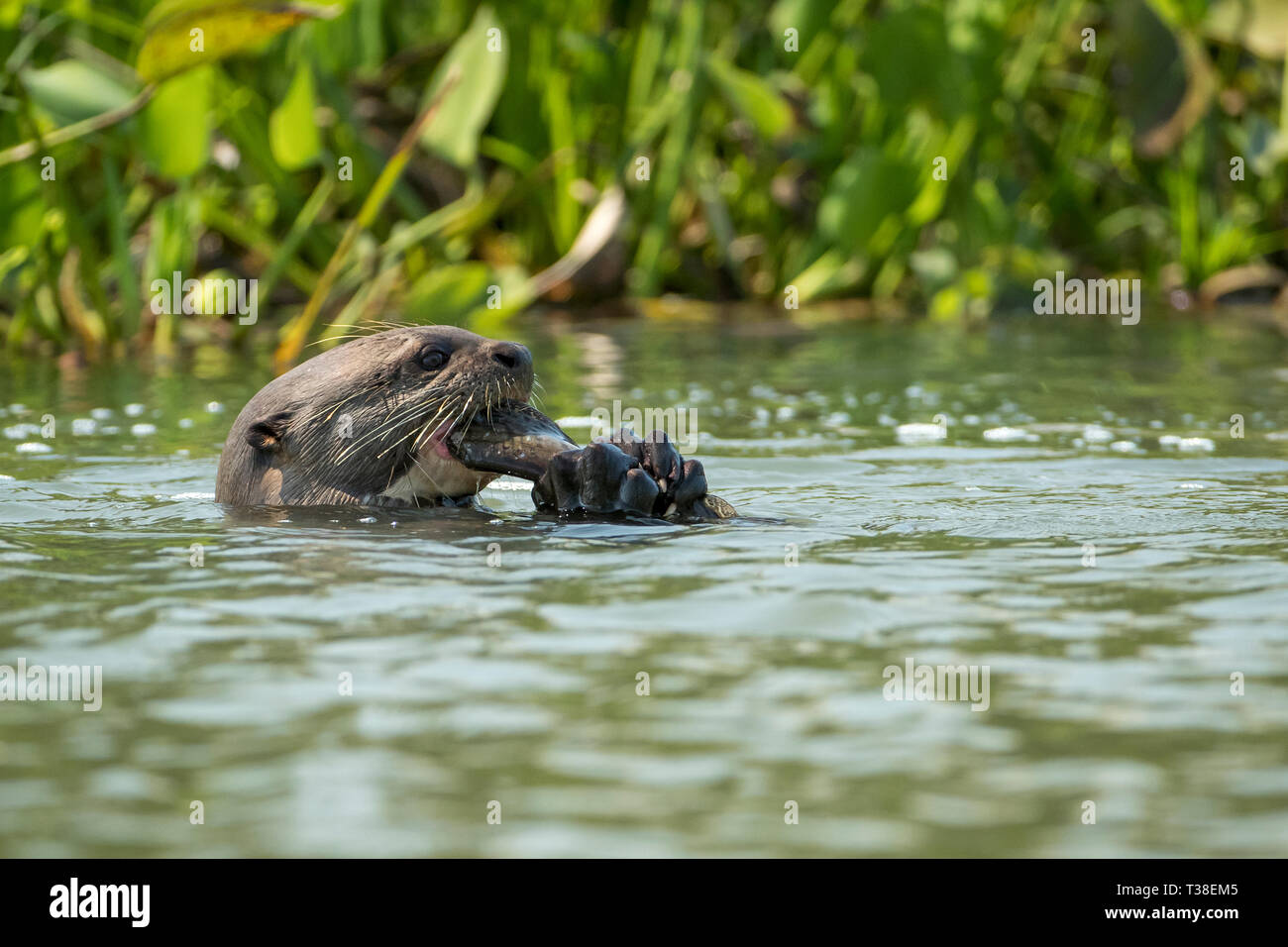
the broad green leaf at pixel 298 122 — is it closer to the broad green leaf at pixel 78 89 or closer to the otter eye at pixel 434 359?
the broad green leaf at pixel 78 89

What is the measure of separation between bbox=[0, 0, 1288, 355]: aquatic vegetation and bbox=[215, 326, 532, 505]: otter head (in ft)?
11.0

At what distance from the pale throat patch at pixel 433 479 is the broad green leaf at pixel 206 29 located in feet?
8.10

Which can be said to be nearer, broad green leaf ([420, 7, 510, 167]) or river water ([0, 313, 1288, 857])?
river water ([0, 313, 1288, 857])

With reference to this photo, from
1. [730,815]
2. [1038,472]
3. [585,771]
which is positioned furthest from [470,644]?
[1038,472]

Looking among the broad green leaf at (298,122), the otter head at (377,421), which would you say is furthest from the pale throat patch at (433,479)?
the broad green leaf at (298,122)

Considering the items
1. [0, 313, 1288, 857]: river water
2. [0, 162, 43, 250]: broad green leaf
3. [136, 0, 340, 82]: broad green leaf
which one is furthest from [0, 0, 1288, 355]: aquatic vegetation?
[0, 313, 1288, 857]: river water

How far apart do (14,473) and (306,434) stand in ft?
5.42

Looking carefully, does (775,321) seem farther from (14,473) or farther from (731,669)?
(731,669)

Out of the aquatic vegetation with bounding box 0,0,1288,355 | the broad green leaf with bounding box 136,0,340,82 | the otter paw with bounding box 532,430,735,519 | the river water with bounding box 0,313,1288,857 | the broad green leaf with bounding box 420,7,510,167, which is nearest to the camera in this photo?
the river water with bounding box 0,313,1288,857

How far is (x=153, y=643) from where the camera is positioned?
4.14 m

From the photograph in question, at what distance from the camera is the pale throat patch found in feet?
19.3

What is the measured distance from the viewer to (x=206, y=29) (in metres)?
8.05

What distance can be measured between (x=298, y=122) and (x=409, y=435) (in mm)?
4370

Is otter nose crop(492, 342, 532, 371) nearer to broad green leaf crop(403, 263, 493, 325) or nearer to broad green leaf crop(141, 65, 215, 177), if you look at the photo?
broad green leaf crop(403, 263, 493, 325)
